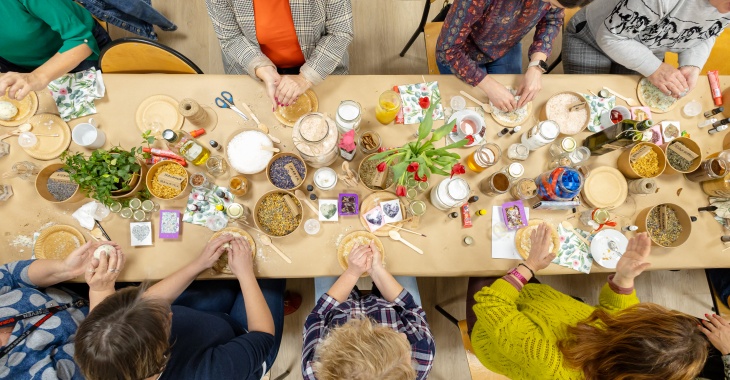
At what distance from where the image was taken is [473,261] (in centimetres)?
152

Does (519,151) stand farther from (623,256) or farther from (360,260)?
(360,260)

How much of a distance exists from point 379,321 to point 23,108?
185 cm

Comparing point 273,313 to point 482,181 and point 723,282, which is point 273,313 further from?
point 723,282

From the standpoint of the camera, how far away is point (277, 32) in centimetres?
171

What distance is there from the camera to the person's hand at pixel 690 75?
1.66m

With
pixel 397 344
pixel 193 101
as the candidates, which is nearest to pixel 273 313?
pixel 397 344

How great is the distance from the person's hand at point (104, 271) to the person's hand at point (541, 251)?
1.71 meters

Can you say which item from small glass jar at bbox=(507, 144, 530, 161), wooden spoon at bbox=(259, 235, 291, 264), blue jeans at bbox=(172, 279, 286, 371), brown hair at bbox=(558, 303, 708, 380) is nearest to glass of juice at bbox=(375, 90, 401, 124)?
small glass jar at bbox=(507, 144, 530, 161)

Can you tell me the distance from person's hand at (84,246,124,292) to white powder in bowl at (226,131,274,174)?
0.59 metres

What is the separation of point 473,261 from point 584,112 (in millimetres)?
909

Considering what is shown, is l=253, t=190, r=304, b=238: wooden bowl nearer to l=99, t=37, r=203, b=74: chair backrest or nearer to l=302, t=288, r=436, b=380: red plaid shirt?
l=302, t=288, r=436, b=380: red plaid shirt

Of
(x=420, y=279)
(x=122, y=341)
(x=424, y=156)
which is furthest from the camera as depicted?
(x=420, y=279)

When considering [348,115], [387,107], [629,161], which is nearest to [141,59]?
[348,115]

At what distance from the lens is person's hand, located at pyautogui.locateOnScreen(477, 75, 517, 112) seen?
163 centimetres
